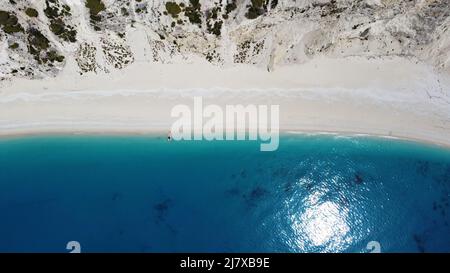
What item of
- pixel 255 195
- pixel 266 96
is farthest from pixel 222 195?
pixel 266 96

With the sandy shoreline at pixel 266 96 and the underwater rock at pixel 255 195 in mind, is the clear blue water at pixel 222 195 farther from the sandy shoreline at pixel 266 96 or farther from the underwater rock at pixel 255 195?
the sandy shoreline at pixel 266 96

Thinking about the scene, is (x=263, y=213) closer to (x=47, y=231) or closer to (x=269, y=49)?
(x=269, y=49)

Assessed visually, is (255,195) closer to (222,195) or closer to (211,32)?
(222,195)

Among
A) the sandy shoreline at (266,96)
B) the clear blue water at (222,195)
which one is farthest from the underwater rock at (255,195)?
the sandy shoreline at (266,96)

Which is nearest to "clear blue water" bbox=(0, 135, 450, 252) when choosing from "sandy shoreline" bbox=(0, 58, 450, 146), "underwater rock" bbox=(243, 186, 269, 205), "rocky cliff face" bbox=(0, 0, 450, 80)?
"underwater rock" bbox=(243, 186, 269, 205)

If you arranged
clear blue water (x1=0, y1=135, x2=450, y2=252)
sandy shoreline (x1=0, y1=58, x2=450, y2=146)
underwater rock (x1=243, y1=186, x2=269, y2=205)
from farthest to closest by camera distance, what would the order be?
underwater rock (x1=243, y1=186, x2=269, y2=205)
sandy shoreline (x1=0, y1=58, x2=450, y2=146)
clear blue water (x1=0, y1=135, x2=450, y2=252)

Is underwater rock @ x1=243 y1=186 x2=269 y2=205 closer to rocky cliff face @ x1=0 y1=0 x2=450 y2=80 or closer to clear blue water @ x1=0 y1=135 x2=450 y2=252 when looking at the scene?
clear blue water @ x1=0 y1=135 x2=450 y2=252
